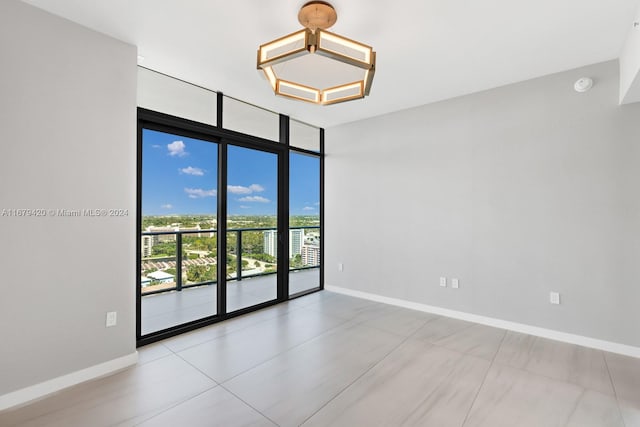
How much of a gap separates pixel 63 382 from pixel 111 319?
497mm

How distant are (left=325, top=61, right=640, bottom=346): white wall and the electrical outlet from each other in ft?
10.5

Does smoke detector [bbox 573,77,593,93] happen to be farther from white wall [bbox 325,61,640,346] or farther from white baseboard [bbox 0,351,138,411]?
white baseboard [bbox 0,351,138,411]

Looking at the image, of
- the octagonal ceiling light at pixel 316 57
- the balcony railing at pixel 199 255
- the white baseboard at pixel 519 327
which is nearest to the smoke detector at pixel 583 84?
the octagonal ceiling light at pixel 316 57

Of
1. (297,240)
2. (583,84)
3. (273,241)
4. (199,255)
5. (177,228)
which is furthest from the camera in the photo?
(297,240)

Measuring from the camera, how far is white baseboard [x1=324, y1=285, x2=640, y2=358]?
2.73 meters

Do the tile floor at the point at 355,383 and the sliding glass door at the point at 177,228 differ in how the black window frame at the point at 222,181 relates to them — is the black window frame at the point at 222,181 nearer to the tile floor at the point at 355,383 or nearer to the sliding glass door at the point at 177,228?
the sliding glass door at the point at 177,228

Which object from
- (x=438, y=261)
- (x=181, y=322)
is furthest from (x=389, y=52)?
(x=181, y=322)

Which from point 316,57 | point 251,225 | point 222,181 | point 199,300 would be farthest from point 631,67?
point 199,300

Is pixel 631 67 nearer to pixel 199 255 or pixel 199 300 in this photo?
pixel 199 255

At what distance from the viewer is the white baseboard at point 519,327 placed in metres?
2.73

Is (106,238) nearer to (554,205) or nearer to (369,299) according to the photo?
(369,299)

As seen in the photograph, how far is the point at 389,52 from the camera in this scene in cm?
267

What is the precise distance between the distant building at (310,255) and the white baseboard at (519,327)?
1603 mm

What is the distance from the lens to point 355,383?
2.23 metres
